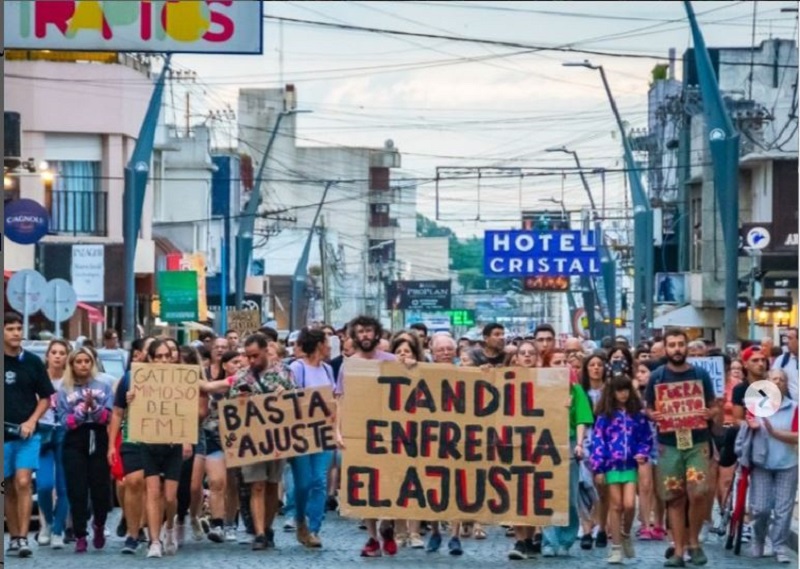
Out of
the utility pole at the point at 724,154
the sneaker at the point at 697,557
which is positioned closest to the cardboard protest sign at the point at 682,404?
the sneaker at the point at 697,557

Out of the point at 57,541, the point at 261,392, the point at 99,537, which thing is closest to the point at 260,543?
the point at 261,392

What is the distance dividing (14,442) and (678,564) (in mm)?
4896

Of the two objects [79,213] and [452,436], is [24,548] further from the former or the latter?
[79,213]

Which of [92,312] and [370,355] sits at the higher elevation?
[370,355]

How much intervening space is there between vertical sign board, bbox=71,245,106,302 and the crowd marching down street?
19.4 meters

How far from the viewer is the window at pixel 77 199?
49375 millimetres

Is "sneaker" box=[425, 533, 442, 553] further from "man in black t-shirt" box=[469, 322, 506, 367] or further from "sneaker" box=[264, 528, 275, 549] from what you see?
"man in black t-shirt" box=[469, 322, 506, 367]

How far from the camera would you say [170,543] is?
1588 cm

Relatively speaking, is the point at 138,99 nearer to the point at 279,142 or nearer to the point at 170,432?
the point at 170,432

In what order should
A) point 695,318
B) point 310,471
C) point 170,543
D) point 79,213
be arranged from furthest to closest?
1. point 695,318
2. point 79,213
3. point 310,471
4. point 170,543

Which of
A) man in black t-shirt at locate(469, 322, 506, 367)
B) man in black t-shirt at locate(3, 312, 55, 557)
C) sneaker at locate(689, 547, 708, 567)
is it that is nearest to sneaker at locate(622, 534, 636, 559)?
sneaker at locate(689, 547, 708, 567)

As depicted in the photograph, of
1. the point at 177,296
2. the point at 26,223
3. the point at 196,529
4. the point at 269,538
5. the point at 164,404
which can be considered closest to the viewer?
the point at 164,404
